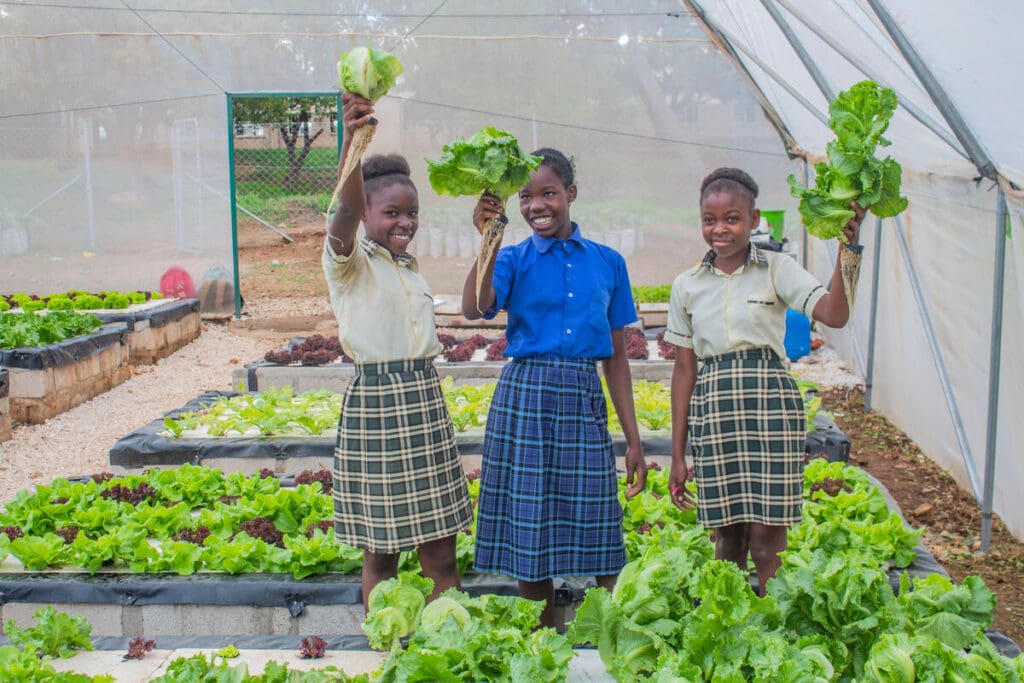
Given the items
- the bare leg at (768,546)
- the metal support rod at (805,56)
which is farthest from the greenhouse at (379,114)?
the bare leg at (768,546)

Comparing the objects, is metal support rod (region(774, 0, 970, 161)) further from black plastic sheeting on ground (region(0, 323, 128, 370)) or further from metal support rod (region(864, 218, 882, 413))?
black plastic sheeting on ground (region(0, 323, 128, 370))

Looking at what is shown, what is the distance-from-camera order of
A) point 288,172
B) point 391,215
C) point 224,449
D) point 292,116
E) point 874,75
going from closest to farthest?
point 391,215, point 874,75, point 224,449, point 288,172, point 292,116

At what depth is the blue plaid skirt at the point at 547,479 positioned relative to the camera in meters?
2.88

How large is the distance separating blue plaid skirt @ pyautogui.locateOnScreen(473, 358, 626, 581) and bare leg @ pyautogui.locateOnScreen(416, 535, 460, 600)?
8 centimetres

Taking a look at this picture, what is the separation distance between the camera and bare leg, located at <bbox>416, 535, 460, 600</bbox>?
2941 millimetres

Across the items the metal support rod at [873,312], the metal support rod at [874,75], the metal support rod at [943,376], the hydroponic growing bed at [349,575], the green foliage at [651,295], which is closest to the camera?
the hydroponic growing bed at [349,575]

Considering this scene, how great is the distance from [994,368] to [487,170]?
304 cm

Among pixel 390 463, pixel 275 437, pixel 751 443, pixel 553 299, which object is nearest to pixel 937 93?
pixel 751 443

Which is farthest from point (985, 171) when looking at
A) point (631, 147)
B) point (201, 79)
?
point (201, 79)

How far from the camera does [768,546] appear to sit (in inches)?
115

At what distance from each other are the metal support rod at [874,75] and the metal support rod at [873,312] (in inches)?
96.9

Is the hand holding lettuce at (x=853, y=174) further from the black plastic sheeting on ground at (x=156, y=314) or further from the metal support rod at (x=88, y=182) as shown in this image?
the metal support rod at (x=88, y=182)

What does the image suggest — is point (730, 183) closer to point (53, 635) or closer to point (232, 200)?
point (53, 635)

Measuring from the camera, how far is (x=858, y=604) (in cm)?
231
